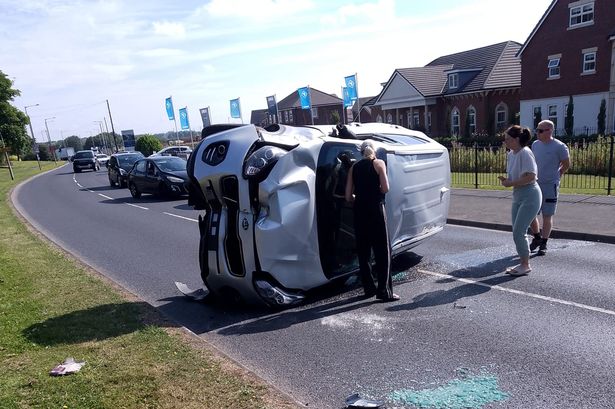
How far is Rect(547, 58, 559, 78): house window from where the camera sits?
34594mm

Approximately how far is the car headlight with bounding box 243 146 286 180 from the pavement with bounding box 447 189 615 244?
6.00 meters

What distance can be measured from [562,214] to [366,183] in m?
6.49

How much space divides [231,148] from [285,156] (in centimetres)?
58

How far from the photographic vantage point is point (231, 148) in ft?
17.2

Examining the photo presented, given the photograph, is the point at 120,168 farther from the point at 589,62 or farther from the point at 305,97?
the point at 589,62

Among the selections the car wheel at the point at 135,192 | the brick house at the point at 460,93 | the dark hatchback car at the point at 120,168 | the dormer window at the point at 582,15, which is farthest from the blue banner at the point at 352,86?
the car wheel at the point at 135,192

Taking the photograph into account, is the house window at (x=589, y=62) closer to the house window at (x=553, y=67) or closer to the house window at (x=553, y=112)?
the house window at (x=553, y=67)

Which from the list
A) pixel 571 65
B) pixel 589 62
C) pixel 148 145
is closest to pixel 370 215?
pixel 589 62

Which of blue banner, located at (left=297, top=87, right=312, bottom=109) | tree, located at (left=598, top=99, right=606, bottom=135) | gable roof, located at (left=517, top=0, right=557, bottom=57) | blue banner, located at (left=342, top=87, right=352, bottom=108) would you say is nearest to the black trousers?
blue banner, located at (left=342, top=87, right=352, bottom=108)

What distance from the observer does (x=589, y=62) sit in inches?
1280

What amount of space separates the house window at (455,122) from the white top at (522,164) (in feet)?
129

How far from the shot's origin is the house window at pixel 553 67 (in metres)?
34.6

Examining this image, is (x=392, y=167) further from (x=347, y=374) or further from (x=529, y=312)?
(x=347, y=374)

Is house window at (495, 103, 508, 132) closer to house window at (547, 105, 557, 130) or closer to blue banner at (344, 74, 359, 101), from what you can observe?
house window at (547, 105, 557, 130)
